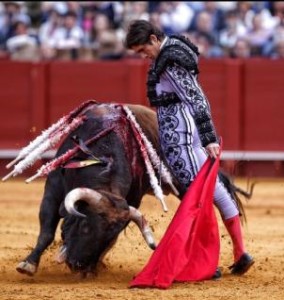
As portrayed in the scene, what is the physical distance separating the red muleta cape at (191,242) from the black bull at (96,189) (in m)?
0.15

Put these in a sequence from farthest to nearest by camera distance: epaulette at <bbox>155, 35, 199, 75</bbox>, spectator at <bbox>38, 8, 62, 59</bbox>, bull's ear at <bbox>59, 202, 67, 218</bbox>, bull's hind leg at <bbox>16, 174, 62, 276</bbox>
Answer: spectator at <bbox>38, 8, 62, 59</bbox> → bull's hind leg at <bbox>16, 174, 62, 276</bbox> → bull's ear at <bbox>59, 202, 67, 218</bbox> → epaulette at <bbox>155, 35, 199, 75</bbox>

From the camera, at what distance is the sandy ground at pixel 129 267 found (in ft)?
16.1

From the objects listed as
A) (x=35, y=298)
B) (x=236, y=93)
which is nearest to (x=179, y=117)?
(x=35, y=298)

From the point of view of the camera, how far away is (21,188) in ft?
32.9

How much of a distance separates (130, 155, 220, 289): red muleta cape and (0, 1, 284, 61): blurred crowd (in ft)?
19.4

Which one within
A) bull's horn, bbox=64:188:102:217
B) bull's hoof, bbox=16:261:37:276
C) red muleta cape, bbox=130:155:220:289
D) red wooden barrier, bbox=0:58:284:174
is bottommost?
red wooden barrier, bbox=0:58:284:174

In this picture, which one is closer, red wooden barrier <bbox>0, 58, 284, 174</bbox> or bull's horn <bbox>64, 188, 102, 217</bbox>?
bull's horn <bbox>64, 188, 102, 217</bbox>

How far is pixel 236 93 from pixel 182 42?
19.7 feet

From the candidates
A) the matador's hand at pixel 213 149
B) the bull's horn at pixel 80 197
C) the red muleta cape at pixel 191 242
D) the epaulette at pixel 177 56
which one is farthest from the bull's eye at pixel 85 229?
the epaulette at pixel 177 56

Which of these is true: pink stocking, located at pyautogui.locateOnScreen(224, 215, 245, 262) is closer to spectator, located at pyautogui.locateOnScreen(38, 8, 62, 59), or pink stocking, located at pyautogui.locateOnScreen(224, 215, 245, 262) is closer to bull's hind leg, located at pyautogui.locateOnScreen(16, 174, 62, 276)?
bull's hind leg, located at pyautogui.locateOnScreen(16, 174, 62, 276)

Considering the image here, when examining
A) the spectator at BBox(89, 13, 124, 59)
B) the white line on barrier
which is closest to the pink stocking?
the white line on barrier

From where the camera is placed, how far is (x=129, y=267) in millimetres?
5922

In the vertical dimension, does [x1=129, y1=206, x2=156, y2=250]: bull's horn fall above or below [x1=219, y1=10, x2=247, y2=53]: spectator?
above

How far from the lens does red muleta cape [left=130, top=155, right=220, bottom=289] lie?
203 inches
